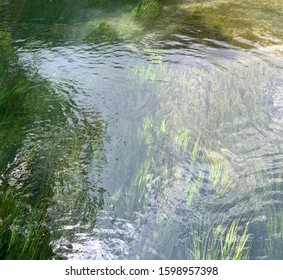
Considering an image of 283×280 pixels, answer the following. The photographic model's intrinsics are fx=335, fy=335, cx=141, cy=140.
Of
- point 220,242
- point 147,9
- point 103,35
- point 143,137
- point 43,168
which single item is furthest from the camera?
point 147,9

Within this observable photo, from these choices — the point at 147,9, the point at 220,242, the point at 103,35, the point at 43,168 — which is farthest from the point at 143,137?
the point at 147,9

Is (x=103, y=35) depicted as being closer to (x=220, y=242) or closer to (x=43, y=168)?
(x=43, y=168)

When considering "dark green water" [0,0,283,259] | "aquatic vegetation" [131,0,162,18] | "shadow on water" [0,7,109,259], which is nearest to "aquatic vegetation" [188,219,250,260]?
"dark green water" [0,0,283,259]

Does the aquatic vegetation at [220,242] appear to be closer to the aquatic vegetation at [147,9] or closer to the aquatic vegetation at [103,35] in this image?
the aquatic vegetation at [103,35]

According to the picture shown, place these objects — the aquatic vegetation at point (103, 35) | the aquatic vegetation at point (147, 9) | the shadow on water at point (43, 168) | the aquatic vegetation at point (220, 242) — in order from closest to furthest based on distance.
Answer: the aquatic vegetation at point (220, 242), the shadow on water at point (43, 168), the aquatic vegetation at point (103, 35), the aquatic vegetation at point (147, 9)

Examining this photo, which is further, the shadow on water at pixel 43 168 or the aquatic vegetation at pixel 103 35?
the aquatic vegetation at pixel 103 35

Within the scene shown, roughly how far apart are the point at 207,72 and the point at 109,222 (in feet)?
8.73

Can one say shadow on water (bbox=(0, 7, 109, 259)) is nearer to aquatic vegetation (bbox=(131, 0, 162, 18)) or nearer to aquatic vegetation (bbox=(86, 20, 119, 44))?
aquatic vegetation (bbox=(86, 20, 119, 44))

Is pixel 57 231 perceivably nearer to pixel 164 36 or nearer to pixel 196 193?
pixel 196 193

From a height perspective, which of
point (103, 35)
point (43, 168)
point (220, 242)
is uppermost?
point (103, 35)

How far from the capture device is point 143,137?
11.6 ft

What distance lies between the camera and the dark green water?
2.59 m

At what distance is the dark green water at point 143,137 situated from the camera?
2.59 m

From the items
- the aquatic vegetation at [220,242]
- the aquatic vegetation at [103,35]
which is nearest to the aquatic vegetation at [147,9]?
the aquatic vegetation at [103,35]
